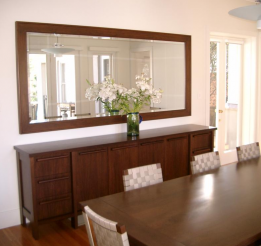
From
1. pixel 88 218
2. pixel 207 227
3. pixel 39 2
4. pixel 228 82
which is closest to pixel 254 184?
pixel 207 227

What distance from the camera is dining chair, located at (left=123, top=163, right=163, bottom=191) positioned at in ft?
8.48

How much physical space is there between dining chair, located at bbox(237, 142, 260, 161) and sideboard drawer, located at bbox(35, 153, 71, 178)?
169cm


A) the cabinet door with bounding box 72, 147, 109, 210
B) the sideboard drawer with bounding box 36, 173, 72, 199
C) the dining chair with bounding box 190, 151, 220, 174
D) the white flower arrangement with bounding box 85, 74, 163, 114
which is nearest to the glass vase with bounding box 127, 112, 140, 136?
the white flower arrangement with bounding box 85, 74, 163, 114

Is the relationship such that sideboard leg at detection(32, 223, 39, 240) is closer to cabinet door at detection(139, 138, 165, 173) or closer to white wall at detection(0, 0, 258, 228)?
white wall at detection(0, 0, 258, 228)

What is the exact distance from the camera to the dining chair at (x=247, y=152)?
337 centimetres

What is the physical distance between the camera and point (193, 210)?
6.90 feet

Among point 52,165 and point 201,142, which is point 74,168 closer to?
point 52,165

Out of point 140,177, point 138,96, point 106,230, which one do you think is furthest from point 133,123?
point 106,230

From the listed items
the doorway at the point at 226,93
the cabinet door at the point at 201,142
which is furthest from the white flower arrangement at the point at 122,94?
the doorway at the point at 226,93

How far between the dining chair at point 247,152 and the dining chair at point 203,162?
Answer: 0.37 meters

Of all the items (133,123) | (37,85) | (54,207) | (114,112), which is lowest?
(54,207)

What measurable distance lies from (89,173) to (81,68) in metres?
1.22

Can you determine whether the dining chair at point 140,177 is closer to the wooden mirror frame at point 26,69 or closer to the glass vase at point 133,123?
the glass vase at point 133,123

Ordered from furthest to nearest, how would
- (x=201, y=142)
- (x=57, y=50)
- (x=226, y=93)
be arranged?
(x=226, y=93) < (x=201, y=142) < (x=57, y=50)
